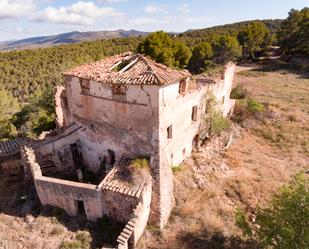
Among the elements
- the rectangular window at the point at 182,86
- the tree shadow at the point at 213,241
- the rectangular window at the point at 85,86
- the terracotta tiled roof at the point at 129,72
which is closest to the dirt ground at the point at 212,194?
the tree shadow at the point at 213,241

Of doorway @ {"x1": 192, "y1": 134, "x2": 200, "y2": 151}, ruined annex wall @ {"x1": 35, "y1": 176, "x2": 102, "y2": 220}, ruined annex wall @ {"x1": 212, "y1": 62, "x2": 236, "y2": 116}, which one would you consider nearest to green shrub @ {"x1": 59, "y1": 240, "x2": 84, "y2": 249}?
ruined annex wall @ {"x1": 35, "y1": 176, "x2": 102, "y2": 220}

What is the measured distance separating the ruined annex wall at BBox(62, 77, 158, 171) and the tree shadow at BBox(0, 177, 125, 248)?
405cm

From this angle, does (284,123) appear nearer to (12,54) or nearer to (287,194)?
(287,194)

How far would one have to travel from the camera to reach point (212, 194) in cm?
1694

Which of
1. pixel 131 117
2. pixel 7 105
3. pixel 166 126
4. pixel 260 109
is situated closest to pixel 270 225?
pixel 166 126

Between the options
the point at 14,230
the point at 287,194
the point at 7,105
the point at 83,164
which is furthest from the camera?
the point at 7,105

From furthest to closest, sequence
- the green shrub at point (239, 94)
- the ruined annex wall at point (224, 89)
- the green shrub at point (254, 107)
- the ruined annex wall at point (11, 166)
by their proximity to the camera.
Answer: the green shrub at point (239, 94)
the green shrub at point (254, 107)
the ruined annex wall at point (224, 89)
the ruined annex wall at point (11, 166)

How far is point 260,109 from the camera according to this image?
27.6 metres

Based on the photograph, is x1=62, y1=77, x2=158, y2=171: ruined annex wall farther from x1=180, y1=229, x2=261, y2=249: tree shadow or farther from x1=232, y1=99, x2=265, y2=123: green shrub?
x1=232, y1=99, x2=265, y2=123: green shrub

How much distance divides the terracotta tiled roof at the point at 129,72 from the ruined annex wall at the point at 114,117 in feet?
1.29

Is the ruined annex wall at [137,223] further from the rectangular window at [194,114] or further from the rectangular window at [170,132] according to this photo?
the rectangular window at [194,114]

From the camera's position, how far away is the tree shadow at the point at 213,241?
1361cm

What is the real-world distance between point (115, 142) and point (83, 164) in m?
4.70

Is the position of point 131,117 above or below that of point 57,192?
above
